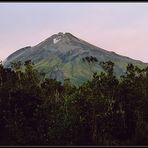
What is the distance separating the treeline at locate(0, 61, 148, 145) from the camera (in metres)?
80.2

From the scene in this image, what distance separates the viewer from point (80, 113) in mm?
82625

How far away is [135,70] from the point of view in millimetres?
86750

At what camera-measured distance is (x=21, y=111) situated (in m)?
81.8

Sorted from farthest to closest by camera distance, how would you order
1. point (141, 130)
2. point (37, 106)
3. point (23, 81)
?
point (23, 81) < point (37, 106) < point (141, 130)

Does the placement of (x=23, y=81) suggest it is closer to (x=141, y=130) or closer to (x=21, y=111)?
(x=21, y=111)

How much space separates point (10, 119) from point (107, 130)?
61.3 feet

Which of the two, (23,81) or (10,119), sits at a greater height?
(23,81)

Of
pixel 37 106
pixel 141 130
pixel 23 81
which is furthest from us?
pixel 23 81

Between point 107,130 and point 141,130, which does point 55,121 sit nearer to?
point 107,130

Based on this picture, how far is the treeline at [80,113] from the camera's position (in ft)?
263

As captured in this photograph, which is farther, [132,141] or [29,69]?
[29,69]

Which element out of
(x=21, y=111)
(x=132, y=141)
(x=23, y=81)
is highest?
(x=23, y=81)

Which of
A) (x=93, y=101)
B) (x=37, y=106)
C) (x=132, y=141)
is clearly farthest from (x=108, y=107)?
(x=37, y=106)

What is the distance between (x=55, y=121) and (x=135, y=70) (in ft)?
64.4
